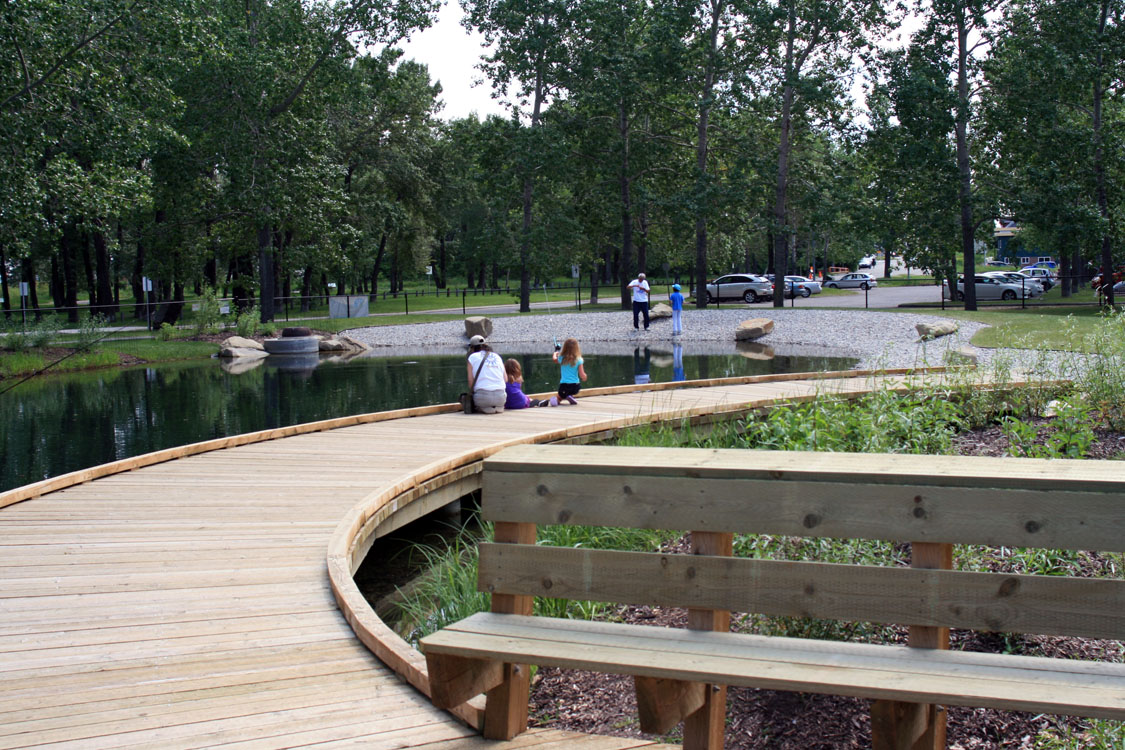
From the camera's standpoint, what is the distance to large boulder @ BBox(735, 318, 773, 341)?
3014cm

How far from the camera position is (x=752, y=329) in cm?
3017

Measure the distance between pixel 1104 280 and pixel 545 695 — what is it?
30394 millimetres

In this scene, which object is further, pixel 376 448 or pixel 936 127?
pixel 936 127

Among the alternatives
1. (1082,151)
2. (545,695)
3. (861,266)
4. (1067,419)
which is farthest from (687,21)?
(861,266)

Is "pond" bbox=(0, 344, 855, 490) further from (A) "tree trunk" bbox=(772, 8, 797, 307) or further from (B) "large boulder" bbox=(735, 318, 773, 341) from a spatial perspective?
(A) "tree trunk" bbox=(772, 8, 797, 307)

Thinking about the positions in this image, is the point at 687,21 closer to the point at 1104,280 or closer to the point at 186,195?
the point at 1104,280

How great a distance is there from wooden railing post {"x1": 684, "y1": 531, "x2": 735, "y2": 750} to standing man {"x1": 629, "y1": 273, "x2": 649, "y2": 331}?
28.8m

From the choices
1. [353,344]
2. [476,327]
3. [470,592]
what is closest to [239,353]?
[353,344]

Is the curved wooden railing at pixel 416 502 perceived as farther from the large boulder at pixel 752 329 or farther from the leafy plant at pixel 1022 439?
the large boulder at pixel 752 329

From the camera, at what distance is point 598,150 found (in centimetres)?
3959

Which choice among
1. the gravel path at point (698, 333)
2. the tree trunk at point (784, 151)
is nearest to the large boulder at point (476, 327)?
the gravel path at point (698, 333)

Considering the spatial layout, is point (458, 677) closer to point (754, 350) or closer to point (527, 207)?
point (754, 350)

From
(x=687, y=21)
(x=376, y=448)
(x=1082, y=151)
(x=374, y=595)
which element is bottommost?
(x=374, y=595)

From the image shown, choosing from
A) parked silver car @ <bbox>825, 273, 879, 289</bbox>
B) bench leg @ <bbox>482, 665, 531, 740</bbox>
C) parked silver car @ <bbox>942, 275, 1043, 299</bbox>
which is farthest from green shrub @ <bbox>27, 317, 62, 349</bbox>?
parked silver car @ <bbox>825, 273, 879, 289</bbox>
